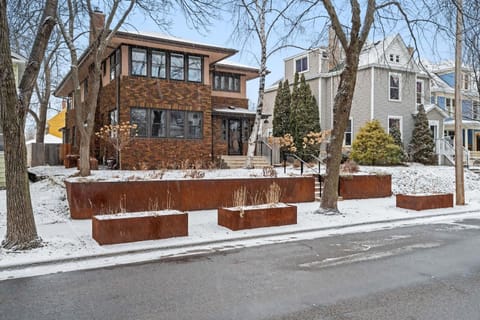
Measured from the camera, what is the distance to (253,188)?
12625 millimetres

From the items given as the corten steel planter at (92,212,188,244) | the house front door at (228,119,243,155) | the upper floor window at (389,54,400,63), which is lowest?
the corten steel planter at (92,212,188,244)

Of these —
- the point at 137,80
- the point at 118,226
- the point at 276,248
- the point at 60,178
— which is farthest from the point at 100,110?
the point at 276,248

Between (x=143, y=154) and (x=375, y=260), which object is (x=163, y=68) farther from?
(x=375, y=260)

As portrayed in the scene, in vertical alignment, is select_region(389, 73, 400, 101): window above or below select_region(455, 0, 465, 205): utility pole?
above

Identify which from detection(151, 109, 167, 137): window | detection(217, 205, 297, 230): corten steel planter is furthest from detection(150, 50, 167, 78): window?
detection(217, 205, 297, 230): corten steel planter

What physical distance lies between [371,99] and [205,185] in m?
16.4

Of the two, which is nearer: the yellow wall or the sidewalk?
the sidewalk

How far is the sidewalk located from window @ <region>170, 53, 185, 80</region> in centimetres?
930

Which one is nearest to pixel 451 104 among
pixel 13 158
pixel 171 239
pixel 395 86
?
pixel 395 86

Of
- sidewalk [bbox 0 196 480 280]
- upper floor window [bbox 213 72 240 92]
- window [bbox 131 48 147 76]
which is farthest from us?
upper floor window [bbox 213 72 240 92]

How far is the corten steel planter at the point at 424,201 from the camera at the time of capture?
492 inches

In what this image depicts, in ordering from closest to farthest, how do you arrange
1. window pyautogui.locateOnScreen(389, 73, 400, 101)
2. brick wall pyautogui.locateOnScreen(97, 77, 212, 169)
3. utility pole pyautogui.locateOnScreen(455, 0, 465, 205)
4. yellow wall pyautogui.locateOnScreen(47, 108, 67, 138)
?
utility pole pyautogui.locateOnScreen(455, 0, 465, 205) → brick wall pyautogui.locateOnScreen(97, 77, 212, 169) → window pyautogui.locateOnScreen(389, 73, 400, 101) → yellow wall pyautogui.locateOnScreen(47, 108, 67, 138)

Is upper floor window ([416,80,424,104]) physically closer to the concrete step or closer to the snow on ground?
the snow on ground

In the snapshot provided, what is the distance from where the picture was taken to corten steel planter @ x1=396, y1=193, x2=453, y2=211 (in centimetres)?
1249
